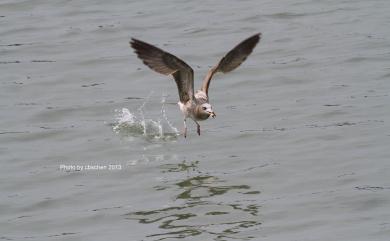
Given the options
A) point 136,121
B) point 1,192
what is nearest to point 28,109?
point 136,121

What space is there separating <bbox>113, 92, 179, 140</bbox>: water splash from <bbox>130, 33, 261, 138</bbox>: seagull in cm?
71

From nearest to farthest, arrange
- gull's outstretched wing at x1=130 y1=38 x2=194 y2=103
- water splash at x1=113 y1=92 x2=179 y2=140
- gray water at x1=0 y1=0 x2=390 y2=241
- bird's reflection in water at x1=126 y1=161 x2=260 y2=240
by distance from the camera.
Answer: bird's reflection in water at x1=126 y1=161 x2=260 y2=240 < gray water at x1=0 y1=0 x2=390 y2=241 < gull's outstretched wing at x1=130 y1=38 x2=194 y2=103 < water splash at x1=113 y1=92 x2=179 y2=140

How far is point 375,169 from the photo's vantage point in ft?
35.6

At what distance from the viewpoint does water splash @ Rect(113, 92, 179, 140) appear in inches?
500

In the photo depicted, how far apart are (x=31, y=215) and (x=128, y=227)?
1.09 meters

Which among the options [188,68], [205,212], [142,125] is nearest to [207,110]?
[188,68]

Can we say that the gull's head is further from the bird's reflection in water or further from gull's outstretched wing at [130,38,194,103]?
the bird's reflection in water

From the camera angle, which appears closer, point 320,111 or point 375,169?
point 375,169

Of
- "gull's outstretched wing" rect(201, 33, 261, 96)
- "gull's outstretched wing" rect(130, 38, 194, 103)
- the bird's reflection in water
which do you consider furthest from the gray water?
"gull's outstretched wing" rect(130, 38, 194, 103)

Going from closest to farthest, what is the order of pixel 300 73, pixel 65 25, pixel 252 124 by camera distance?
pixel 252 124
pixel 300 73
pixel 65 25

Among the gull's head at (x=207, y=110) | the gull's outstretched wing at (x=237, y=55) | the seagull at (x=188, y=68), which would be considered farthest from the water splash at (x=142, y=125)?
the gull's head at (x=207, y=110)

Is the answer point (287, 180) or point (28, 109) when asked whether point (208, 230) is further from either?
point (28, 109)

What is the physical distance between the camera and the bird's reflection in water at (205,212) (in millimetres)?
9398

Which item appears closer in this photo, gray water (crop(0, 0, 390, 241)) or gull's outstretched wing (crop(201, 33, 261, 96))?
gray water (crop(0, 0, 390, 241))
